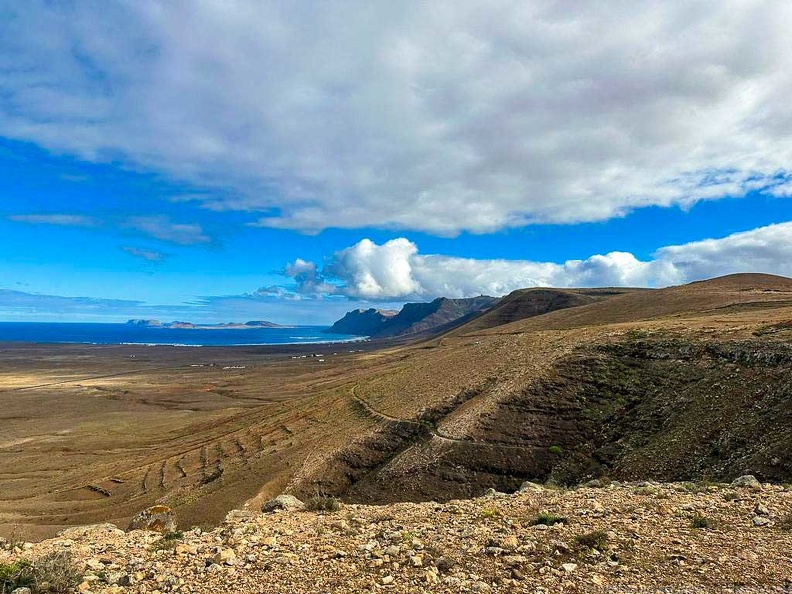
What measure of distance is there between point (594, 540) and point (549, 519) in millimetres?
1512

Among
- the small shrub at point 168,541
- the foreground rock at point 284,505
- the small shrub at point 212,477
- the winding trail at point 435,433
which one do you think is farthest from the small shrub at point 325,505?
the small shrub at point 212,477

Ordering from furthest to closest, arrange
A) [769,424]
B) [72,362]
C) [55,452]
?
1. [72,362]
2. [55,452]
3. [769,424]

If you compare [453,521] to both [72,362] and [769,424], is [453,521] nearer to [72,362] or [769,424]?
[769,424]

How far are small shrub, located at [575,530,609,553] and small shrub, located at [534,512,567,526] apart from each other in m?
1.03

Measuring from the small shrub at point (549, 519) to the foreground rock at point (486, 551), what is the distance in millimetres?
47

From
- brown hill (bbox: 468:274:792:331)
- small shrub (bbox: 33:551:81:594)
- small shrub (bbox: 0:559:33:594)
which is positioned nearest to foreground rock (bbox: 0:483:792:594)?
small shrub (bbox: 33:551:81:594)

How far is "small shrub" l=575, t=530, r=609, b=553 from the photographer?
357 inches

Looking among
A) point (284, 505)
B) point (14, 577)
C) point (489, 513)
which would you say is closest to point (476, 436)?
point (284, 505)

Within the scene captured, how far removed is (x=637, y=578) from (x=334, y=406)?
3088cm

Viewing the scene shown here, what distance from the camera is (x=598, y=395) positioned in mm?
26078

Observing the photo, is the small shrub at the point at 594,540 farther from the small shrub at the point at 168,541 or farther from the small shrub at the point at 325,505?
the small shrub at the point at 168,541

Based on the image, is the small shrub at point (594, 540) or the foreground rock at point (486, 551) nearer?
the foreground rock at point (486, 551)

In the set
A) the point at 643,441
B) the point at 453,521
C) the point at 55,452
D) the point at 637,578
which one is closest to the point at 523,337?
the point at 643,441

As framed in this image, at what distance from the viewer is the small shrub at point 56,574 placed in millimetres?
8156
